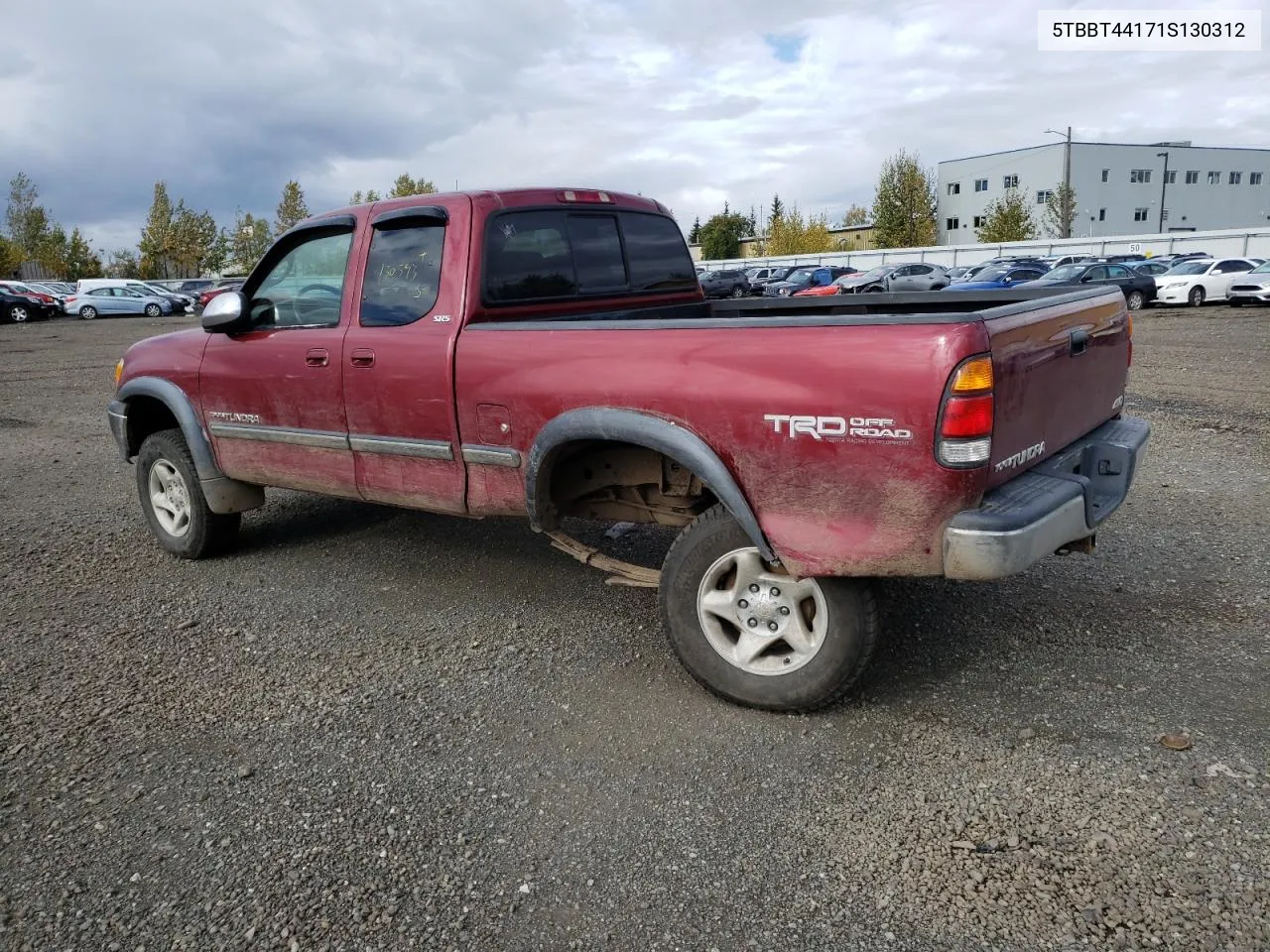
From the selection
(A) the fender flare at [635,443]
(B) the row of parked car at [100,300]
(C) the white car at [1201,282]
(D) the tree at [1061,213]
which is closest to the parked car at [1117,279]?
(C) the white car at [1201,282]

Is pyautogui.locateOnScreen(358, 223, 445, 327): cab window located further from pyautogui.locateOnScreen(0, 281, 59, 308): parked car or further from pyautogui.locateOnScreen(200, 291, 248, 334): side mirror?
pyautogui.locateOnScreen(0, 281, 59, 308): parked car

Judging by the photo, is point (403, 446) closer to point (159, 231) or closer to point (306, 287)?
point (306, 287)

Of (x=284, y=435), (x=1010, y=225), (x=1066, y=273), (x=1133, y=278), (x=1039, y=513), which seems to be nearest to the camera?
(x=1039, y=513)

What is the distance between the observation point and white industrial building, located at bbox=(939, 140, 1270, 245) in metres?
83.5

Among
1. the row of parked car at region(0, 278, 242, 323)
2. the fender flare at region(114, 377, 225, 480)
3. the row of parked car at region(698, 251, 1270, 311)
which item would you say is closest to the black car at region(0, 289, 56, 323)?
the row of parked car at region(0, 278, 242, 323)

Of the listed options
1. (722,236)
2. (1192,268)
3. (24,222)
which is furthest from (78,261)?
(1192,268)

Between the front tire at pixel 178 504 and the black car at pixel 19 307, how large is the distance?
38.7m

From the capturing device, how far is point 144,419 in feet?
19.5

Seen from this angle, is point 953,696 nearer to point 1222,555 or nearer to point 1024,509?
point 1024,509

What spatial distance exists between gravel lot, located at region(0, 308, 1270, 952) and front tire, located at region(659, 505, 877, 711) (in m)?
0.16

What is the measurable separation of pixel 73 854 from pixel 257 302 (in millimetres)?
3073

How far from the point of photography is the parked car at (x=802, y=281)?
38.9 m

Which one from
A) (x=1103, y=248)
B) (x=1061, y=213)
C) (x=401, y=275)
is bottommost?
(x=1103, y=248)

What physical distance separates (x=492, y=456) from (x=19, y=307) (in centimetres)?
4171
